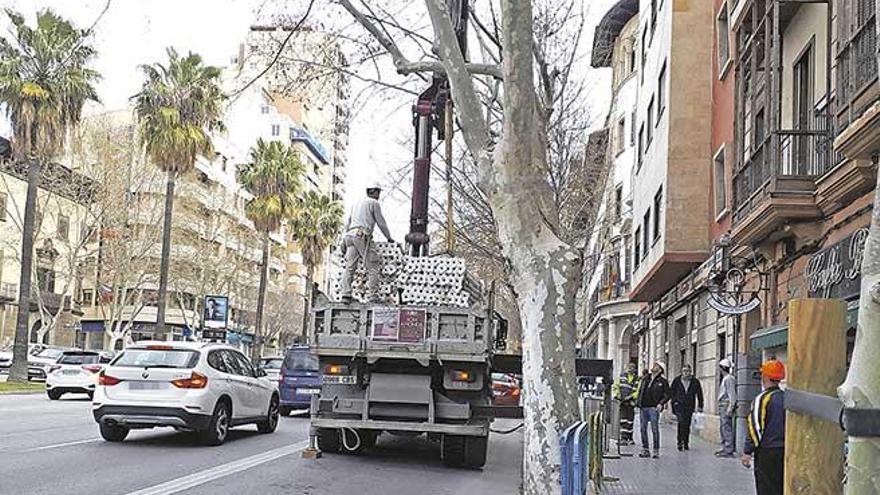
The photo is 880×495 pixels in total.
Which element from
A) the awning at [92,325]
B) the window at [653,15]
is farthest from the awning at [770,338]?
the awning at [92,325]

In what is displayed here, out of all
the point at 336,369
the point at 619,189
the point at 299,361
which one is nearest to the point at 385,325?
the point at 336,369

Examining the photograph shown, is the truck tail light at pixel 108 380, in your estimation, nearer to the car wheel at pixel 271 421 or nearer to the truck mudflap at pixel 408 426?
the truck mudflap at pixel 408 426

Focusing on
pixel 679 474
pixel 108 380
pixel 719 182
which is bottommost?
pixel 679 474

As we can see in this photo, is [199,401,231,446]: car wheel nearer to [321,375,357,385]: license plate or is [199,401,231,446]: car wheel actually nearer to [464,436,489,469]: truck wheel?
[321,375,357,385]: license plate

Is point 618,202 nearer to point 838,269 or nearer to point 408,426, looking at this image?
point 838,269

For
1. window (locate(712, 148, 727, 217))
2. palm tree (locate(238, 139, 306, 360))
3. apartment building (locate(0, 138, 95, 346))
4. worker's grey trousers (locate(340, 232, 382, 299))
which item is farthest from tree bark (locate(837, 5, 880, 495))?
palm tree (locate(238, 139, 306, 360))

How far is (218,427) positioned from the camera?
51.6 feet

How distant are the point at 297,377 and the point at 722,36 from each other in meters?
12.5

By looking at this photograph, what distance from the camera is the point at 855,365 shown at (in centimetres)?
332

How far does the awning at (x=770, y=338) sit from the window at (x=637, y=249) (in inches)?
648

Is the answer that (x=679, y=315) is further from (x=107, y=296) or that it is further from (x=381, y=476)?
(x=107, y=296)

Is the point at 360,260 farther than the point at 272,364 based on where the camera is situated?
No

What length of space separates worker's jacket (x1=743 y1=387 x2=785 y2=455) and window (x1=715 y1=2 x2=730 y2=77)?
17290mm

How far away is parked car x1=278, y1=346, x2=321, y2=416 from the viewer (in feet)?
77.9
